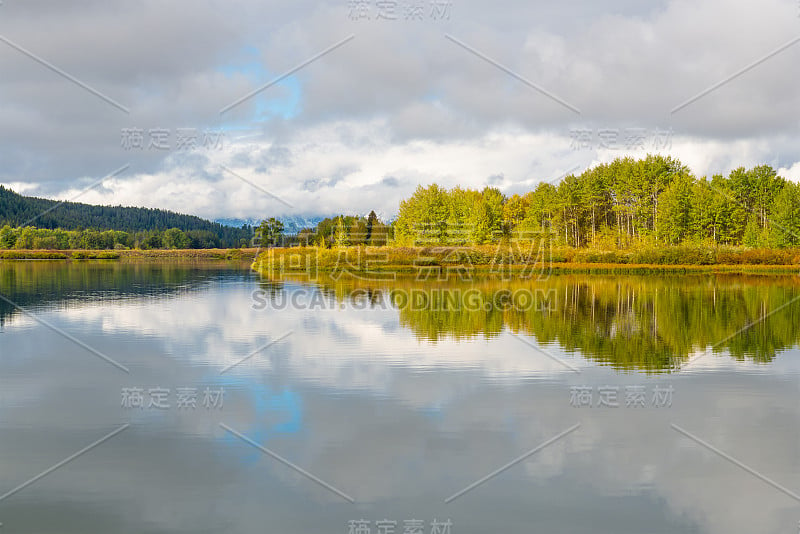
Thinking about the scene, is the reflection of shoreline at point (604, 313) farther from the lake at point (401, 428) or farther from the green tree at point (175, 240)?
the green tree at point (175, 240)

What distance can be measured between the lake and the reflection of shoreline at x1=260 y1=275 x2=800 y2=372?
0.19 meters

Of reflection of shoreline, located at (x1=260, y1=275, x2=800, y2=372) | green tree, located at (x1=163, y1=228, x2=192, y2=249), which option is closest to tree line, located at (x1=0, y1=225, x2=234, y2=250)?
green tree, located at (x1=163, y1=228, x2=192, y2=249)

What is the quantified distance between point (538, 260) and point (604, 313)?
3612 centimetres

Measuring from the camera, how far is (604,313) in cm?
2264

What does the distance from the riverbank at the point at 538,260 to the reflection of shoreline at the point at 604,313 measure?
571 inches

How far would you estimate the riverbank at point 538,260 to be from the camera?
51.7 metres

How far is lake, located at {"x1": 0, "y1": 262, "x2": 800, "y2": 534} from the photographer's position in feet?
22.6

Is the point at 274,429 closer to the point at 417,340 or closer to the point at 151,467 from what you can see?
the point at 151,467

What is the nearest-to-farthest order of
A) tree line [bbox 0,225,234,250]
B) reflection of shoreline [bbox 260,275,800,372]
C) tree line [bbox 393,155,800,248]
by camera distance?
reflection of shoreline [bbox 260,275,800,372], tree line [bbox 393,155,800,248], tree line [bbox 0,225,234,250]

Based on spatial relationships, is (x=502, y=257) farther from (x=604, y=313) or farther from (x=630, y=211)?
(x=604, y=313)

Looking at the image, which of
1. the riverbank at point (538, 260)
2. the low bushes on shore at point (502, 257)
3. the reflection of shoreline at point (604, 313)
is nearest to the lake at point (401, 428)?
the reflection of shoreline at point (604, 313)

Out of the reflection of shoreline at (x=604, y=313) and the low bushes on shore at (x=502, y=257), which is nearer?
the reflection of shoreline at (x=604, y=313)

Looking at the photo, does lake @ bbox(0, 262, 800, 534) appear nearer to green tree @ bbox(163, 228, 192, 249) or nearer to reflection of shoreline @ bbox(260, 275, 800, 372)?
reflection of shoreline @ bbox(260, 275, 800, 372)

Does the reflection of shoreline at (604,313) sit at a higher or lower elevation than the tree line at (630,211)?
lower
